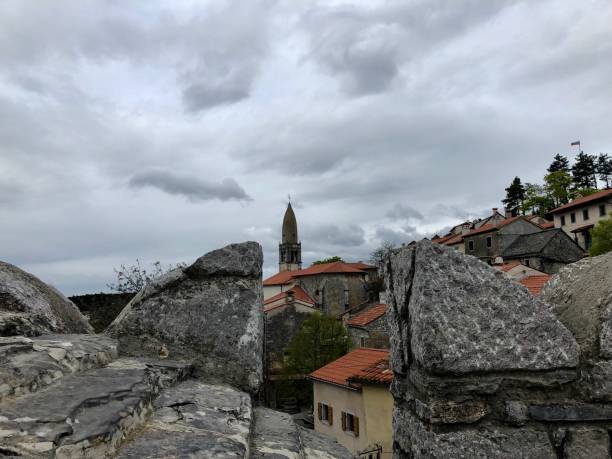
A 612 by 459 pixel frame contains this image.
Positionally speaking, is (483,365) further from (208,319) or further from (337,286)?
(337,286)

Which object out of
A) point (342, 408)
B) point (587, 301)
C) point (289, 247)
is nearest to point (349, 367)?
point (342, 408)

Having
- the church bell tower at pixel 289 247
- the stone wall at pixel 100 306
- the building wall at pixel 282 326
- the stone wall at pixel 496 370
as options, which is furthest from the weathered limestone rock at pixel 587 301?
the church bell tower at pixel 289 247

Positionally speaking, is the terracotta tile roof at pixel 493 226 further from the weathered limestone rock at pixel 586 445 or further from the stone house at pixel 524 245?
the weathered limestone rock at pixel 586 445

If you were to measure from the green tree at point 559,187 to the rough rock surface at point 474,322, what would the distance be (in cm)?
6631

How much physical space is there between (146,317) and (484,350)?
1.69m

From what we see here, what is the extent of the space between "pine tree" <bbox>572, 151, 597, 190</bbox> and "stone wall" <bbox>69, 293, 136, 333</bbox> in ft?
216

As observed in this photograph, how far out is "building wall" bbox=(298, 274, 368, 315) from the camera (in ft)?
148

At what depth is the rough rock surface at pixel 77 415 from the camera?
1.16 meters

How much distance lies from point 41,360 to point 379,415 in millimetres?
12030

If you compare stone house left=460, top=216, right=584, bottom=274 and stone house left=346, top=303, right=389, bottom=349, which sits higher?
stone house left=460, top=216, right=584, bottom=274

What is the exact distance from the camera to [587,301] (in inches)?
91.0

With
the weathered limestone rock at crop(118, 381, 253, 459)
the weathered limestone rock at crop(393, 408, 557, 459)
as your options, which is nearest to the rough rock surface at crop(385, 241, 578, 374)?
the weathered limestone rock at crop(393, 408, 557, 459)

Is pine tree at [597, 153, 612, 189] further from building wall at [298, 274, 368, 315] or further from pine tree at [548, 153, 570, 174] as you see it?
building wall at [298, 274, 368, 315]

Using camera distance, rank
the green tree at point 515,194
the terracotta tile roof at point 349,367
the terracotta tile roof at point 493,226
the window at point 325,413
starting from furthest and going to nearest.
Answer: the green tree at point 515,194 < the terracotta tile roof at point 493,226 < the window at point 325,413 < the terracotta tile roof at point 349,367
